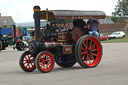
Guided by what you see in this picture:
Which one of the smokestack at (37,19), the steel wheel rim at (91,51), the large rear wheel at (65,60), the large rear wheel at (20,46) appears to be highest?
the smokestack at (37,19)

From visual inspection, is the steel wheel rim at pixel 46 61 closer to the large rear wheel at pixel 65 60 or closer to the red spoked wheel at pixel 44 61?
the red spoked wheel at pixel 44 61

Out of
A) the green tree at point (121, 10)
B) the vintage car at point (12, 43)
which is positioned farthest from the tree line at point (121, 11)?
the vintage car at point (12, 43)

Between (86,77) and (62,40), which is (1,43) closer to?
(62,40)

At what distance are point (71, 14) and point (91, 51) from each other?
132 centimetres

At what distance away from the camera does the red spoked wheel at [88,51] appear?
31.6ft

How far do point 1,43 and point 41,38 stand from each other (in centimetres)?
1296

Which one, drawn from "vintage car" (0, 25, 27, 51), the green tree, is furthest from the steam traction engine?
the green tree

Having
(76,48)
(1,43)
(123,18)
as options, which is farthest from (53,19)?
(123,18)

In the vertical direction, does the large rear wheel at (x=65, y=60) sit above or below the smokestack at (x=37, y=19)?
below

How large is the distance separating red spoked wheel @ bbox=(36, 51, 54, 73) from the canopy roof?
1.13 metres

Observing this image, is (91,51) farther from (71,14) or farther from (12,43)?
(12,43)

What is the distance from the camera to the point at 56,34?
987 centimetres

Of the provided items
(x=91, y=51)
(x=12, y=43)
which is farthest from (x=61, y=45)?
(x=12, y=43)

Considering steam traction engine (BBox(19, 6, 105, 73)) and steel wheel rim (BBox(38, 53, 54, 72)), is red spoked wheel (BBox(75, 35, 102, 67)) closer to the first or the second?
steam traction engine (BBox(19, 6, 105, 73))
